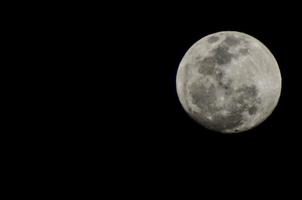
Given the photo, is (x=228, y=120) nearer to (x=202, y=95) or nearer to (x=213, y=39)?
(x=202, y=95)

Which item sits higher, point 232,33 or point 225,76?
point 232,33

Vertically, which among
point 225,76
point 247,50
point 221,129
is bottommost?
point 221,129

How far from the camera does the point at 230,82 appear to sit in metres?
5.51

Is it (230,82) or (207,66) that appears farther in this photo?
(207,66)

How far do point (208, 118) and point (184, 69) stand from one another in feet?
2.36

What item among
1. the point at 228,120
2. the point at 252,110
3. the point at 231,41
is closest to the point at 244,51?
the point at 231,41

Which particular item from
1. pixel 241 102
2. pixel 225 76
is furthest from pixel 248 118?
pixel 225 76

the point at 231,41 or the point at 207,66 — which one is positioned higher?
the point at 231,41

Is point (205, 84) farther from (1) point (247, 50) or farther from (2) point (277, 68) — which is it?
(2) point (277, 68)

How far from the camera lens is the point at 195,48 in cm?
597

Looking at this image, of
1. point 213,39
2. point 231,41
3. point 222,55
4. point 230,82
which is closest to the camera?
point 230,82

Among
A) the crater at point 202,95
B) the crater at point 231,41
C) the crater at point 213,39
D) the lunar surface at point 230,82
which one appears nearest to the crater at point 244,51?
the lunar surface at point 230,82

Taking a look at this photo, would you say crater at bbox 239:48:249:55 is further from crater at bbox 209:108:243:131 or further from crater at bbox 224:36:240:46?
crater at bbox 209:108:243:131

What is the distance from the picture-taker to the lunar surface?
554 centimetres
